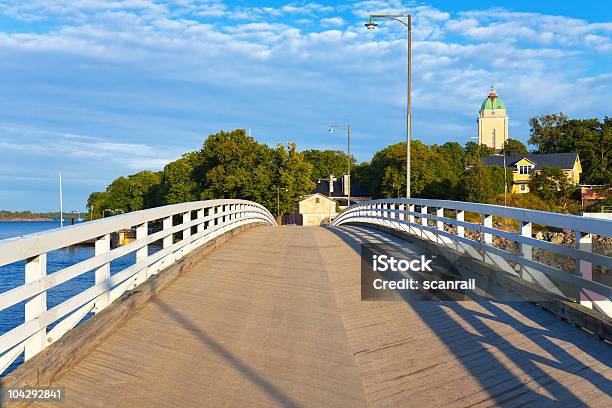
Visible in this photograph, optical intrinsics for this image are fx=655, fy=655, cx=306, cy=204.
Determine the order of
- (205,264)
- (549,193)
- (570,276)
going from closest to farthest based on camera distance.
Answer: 1. (570,276)
2. (205,264)
3. (549,193)

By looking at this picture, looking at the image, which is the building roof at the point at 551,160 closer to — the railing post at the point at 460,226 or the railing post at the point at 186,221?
the railing post at the point at 460,226

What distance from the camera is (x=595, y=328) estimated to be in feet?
23.5

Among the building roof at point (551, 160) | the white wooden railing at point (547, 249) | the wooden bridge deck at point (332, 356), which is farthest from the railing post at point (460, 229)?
the building roof at point (551, 160)

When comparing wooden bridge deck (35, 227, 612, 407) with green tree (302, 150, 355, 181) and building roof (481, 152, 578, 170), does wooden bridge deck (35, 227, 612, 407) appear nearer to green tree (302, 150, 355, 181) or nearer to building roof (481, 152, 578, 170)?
building roof (481, 152, 578, 170)

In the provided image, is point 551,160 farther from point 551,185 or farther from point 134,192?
point 134,192

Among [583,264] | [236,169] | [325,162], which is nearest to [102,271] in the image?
[583,264]

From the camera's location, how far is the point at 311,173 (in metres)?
94.1

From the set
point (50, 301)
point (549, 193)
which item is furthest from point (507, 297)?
point (549, 193)

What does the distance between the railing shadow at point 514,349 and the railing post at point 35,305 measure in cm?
390

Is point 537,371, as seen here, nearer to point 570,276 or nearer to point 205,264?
point 570,276

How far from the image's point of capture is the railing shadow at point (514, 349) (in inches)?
220

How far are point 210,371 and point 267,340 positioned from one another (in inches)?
46.1

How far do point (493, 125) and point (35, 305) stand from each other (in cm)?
18318

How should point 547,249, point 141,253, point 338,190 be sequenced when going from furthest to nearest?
point 338,190 → point 141,253 → point 547,249
